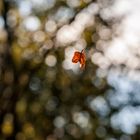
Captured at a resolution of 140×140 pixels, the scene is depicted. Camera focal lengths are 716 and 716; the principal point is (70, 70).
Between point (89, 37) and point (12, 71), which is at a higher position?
point (89, 37)

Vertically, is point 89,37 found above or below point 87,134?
above

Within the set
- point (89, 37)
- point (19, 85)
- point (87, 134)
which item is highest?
point (89, 37)

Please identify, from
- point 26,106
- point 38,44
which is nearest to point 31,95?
point 26,106

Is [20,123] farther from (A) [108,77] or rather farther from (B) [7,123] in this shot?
(A) [108,77]

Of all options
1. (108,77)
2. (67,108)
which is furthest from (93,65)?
(67,108)

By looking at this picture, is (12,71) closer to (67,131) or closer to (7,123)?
(7,123)

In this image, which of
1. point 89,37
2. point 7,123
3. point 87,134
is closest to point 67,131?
point 87,134

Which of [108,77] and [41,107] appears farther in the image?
[41,107]
